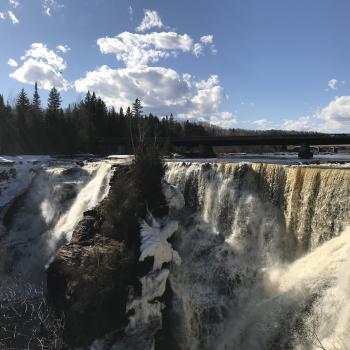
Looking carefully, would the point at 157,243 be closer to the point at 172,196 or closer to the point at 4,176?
the point at 172,196

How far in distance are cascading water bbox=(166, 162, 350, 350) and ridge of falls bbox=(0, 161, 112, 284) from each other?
28.1 ft

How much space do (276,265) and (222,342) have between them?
227 inches

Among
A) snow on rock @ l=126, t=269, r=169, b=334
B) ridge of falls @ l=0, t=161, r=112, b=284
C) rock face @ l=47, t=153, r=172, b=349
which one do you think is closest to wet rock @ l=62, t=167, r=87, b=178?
ridge of falls @ l=0, t=161, r=112, b=284

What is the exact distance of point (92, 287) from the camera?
19766mm

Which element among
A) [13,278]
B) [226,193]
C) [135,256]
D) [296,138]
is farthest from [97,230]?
[296,138]

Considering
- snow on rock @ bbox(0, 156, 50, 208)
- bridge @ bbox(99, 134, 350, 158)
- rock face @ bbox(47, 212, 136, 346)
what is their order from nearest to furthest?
rock face @ bbox(47, 212, 136, 346) → snow on rock @ bbox(0, 156, 50, 208) → bridge @ bbox(99, 134, 350, 158)

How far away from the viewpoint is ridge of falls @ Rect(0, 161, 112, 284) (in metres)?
29.8

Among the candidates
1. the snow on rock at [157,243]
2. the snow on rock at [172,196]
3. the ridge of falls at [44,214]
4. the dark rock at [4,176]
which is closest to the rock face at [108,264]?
the snow on rock at [157,243]

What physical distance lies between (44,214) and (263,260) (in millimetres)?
18703

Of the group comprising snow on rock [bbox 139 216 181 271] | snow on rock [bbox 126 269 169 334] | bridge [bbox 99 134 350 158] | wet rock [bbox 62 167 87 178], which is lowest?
snow on rock [bbox 126 269 169 334]

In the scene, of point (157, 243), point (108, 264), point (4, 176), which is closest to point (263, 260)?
point (157, 243)

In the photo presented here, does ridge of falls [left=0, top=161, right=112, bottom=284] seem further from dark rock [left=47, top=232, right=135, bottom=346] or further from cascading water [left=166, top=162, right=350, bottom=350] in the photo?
cascading water [left=166, top=162, right=350, bottom=350]

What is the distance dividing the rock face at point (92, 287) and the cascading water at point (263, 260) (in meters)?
3.79

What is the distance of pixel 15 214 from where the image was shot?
3625cm
